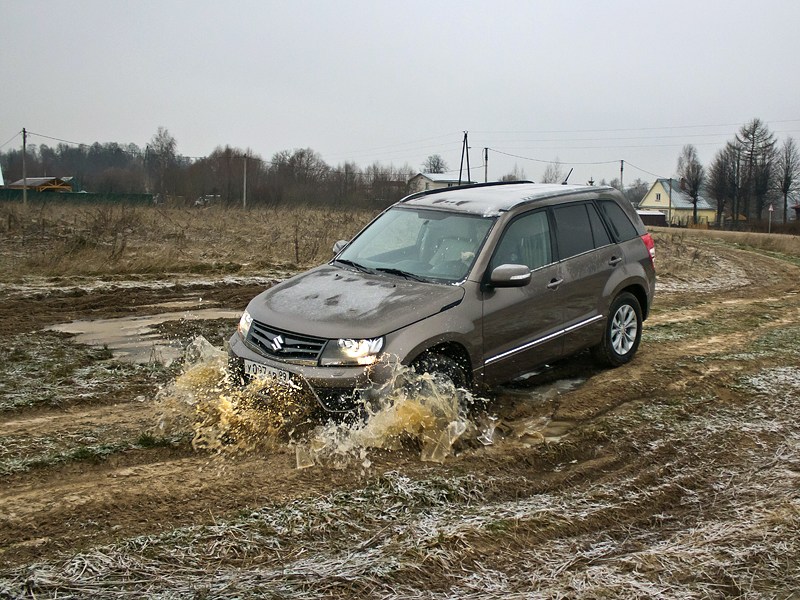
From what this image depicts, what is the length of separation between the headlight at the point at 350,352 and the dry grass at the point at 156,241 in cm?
1057

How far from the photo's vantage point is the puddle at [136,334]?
8195 mm

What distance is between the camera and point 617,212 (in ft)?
25.7

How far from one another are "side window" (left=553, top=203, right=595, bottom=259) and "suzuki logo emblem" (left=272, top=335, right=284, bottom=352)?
112 inches

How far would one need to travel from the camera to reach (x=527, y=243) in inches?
258

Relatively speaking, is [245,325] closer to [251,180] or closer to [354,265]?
[354,265]

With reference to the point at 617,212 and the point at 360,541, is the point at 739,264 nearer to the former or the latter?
the point at 617,212

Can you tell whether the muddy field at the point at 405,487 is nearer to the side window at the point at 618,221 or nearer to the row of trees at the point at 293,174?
the side window at the point at 618,221

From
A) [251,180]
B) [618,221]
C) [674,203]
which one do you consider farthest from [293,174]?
[674,203]

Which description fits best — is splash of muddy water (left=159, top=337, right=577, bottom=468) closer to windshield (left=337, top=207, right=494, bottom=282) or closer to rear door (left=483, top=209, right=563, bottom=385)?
rear door (left=483, top=209, right=563, bottom=385)

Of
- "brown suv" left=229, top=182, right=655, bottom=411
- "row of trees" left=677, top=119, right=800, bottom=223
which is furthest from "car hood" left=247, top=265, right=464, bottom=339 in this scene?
"row of trees" left=677, top=119, right=800, bottom=223

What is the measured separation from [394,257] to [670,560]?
11.7 ft

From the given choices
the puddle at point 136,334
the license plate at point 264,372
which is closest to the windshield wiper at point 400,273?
the license plate at point 264,372

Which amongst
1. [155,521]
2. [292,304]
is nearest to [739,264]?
[292,304]

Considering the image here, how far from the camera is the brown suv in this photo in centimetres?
520
